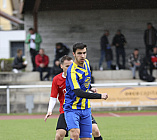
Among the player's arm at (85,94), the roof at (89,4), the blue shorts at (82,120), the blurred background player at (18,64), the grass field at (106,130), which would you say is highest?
the roof at (89,4)

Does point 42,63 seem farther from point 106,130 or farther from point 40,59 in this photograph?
point 106,130

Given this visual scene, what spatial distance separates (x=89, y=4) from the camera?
19719 mm

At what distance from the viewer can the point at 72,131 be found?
5309 mm

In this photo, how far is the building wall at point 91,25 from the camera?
69.1 ft

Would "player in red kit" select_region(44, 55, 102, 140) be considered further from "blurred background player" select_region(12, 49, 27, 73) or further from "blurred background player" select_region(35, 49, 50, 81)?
"blurred background player" select_region(12, 49, 27, 73)

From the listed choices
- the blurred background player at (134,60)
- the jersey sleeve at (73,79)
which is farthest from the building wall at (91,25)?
the jersey sleeve at (73,79)

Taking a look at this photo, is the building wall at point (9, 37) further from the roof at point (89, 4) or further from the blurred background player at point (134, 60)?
the blurred background player at point (134, 60)

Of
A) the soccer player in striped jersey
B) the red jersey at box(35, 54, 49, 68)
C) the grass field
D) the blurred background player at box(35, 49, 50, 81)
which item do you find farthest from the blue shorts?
the red jersey at box(35, 54, 49, 68)

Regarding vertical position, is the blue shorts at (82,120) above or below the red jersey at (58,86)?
below

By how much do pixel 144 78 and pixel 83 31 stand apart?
18.2 feet

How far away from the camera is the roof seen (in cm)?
1892

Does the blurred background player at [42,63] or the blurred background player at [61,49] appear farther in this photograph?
the blurred background player at [42,63]

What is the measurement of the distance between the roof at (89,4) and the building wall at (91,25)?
1.40ft

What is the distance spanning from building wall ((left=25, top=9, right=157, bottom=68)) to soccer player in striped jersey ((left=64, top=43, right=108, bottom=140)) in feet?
51.3
